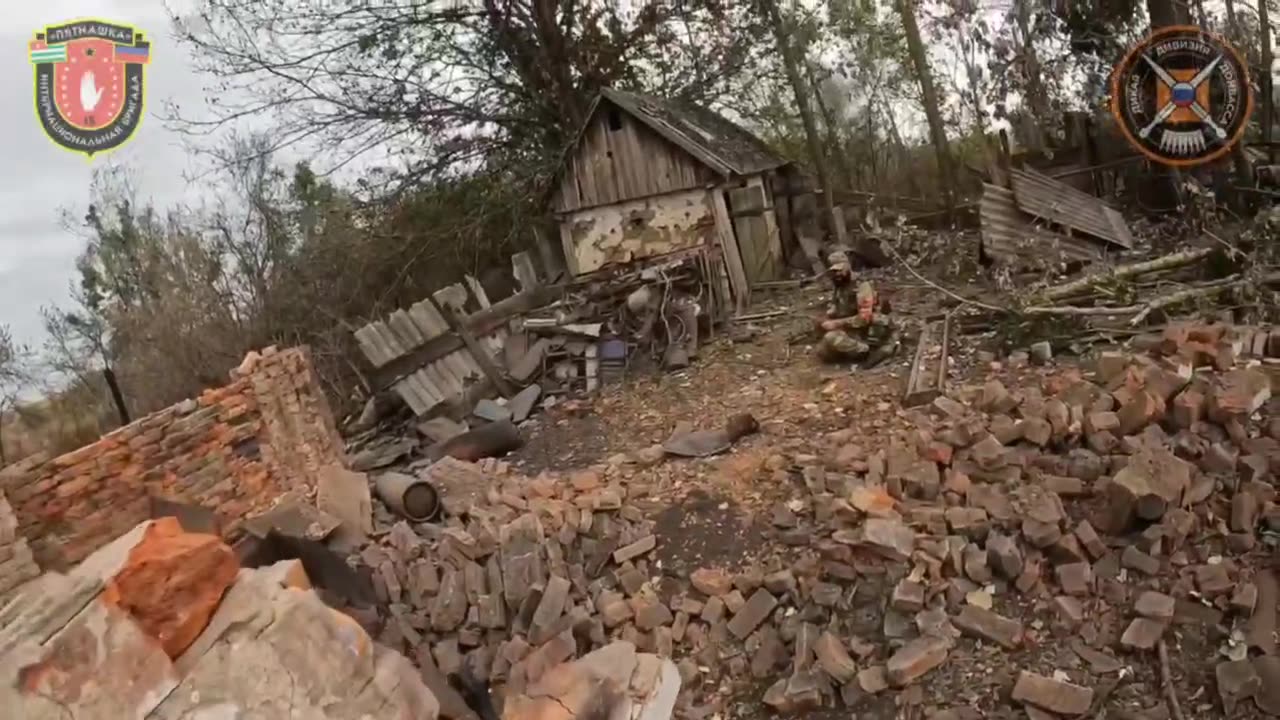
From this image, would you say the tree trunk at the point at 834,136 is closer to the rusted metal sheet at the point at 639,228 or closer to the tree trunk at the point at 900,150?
the tree trunk at the point at 900,150

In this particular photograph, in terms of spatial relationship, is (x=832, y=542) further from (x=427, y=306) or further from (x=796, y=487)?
(x=427, y=306)

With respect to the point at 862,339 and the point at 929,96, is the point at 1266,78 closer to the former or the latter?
the point at 929,96

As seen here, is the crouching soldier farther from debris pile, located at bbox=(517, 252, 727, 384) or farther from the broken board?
debris pile, located at bbox=(517, 252, 727, 384)

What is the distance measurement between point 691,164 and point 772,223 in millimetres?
1758

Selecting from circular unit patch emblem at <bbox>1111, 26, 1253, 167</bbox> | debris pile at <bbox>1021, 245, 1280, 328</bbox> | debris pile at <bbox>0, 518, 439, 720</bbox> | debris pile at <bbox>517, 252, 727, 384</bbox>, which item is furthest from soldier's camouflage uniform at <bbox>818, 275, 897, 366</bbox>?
debris pile at <bbox>0, 518, 439, 720</bbox>

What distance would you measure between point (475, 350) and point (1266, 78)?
1183cm

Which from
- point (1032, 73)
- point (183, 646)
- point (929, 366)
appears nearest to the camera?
point (183, 646)

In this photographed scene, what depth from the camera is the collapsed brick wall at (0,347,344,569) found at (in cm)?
569

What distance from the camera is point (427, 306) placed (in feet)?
37.2

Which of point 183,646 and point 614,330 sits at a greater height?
point 614,330

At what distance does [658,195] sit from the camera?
45.3 ft

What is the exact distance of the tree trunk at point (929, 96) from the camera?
15396 mm

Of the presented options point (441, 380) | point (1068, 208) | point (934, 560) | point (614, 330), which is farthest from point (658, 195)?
point (934, 560)

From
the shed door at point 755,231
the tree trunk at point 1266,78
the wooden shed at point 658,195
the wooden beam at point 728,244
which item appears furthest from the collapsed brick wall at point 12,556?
the tree trunk at point 1266,78
